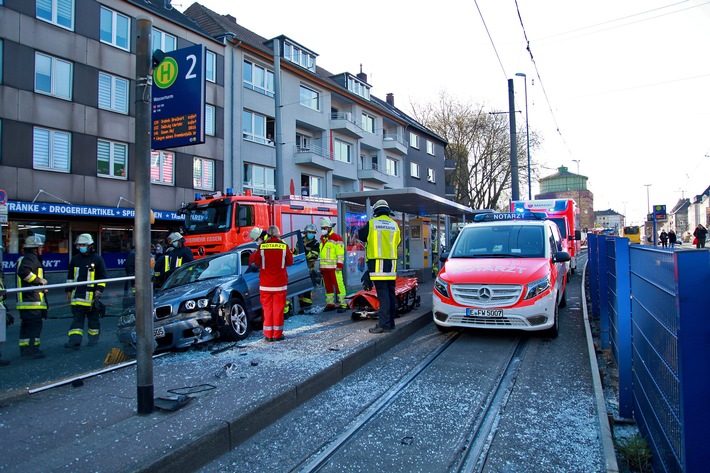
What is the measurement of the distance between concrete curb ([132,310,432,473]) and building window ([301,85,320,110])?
25933 millimetres

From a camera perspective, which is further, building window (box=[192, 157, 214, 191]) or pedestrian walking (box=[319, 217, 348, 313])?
building window (box=[192, 157, 214, 191])

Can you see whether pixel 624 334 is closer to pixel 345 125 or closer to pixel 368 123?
pixel 345 125

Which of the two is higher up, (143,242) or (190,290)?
(143,242)

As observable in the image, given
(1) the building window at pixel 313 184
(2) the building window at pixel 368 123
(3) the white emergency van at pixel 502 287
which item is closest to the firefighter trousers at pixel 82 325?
(3) the white emergency van at pixel 502 287

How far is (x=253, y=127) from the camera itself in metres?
26.3

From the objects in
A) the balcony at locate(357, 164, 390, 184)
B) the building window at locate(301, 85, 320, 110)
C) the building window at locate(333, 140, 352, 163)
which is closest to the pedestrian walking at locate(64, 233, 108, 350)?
the building window at locate(301, 85, 320, 110)

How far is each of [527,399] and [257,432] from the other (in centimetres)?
271

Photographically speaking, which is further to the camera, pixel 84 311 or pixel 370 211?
pixel 370 211

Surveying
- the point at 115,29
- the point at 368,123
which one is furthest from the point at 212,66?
the point at 368,123

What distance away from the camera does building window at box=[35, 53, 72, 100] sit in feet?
59.3

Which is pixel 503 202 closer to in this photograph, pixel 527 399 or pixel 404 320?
pixel 404 320

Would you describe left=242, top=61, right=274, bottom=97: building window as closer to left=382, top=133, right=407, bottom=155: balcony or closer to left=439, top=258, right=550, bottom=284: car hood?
left=382, top=133, right=407, bottom=155: balcony

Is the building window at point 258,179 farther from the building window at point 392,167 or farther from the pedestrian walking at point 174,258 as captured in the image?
the building window at point 392,167

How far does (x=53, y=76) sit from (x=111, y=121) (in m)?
2.57
